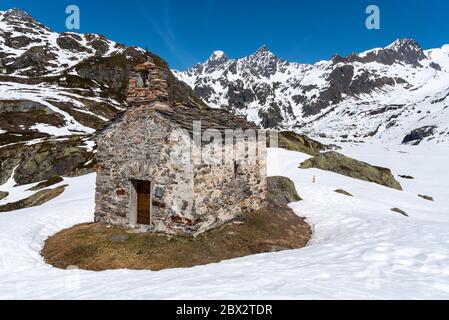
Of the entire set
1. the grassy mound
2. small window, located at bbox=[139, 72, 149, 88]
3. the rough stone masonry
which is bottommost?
the grassy mound

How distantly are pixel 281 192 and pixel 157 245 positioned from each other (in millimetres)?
12942

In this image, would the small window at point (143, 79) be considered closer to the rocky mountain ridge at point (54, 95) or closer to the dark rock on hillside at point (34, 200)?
the rocky mountain ridge at point (54, 95)

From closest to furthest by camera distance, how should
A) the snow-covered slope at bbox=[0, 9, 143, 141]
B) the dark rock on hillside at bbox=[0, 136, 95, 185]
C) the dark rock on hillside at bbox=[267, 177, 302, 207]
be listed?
1. the dark rock on hillside at bbox=[267, 177, 302, 207]
2. the dark rock on hillside at bbox=[0, 136, 95, 185]
3. the snow-covered slope at bbox=[0, 9, 143, 141]

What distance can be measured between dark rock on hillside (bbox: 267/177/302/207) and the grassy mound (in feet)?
18.8

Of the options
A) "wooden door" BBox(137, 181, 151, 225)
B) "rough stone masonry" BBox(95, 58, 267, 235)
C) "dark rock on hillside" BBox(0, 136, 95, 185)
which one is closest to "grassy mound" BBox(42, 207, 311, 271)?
"rough stone masonry" BBox(95, 58, 267, 235)

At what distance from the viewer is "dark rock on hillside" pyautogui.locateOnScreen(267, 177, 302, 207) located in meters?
26.1

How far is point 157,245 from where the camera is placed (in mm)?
16344

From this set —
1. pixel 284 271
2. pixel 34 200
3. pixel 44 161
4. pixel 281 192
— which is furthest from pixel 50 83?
pixel 284 271

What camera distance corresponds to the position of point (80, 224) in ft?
67.3

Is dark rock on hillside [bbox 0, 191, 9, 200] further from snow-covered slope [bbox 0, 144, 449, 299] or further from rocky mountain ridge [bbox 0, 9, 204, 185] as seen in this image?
snow-covered slope [bbox 0, 144, 449, 299]

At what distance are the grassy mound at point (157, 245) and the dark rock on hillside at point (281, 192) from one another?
Result: 18.8ft

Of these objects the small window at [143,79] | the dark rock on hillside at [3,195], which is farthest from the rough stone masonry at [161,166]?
the dark rock on hillside at [3,195]

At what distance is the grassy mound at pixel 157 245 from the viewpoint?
1508 centimetres
